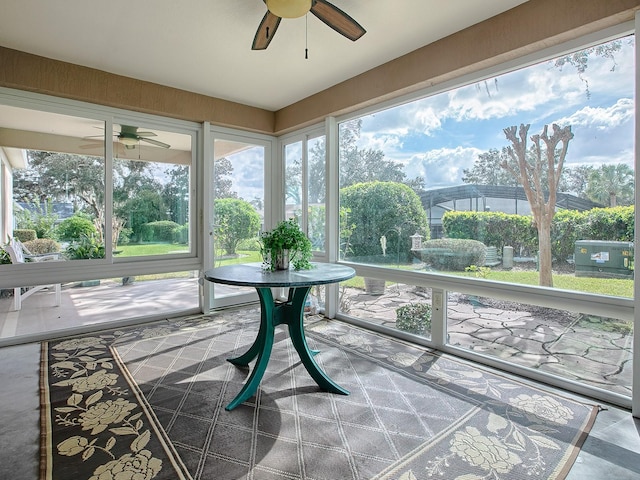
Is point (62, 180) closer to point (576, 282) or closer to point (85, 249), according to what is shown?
point (85, 249)

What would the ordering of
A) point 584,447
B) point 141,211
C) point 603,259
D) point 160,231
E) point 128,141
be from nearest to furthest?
point 584,447 → point 603,259 → point 128,141 → point 141,211 → point 160,231

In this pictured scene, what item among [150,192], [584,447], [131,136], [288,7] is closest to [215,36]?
[288,7]

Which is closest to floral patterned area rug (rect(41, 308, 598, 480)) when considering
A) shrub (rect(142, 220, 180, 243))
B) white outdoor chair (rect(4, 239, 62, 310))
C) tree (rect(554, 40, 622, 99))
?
white outdoor chair (rect(4, 239, 62, 310))

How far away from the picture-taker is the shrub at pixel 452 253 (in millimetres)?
2847

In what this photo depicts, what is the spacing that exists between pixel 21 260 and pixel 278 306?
2612mm

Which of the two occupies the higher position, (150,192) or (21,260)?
(150,192)

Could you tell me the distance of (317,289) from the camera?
14.5ft

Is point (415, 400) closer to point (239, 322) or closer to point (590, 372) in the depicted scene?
point (590, 372)

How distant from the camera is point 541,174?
2449 millimetres

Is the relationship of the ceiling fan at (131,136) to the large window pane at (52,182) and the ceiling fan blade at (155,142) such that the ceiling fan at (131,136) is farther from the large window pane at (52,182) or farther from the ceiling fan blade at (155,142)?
the large window pane at (52,182)

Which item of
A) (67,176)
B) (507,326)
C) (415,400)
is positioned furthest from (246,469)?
(67,176)

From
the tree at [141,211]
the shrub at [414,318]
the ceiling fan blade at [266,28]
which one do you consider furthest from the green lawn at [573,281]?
the tree at [141,211]

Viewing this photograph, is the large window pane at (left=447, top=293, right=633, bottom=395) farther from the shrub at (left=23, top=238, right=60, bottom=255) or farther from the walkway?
the shrub at (left=23, top=238, right=60, bottom=255)

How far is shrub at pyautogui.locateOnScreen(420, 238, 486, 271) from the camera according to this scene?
2.85 metres
